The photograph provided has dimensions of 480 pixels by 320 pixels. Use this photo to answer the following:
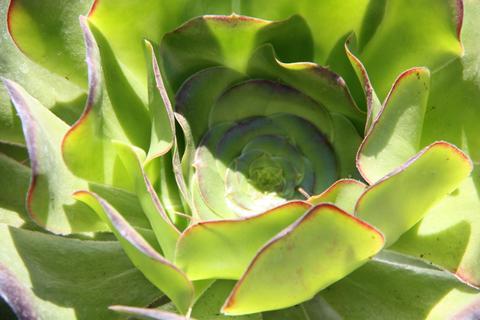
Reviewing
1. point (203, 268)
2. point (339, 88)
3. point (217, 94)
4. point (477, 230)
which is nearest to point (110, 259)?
point (203, 268)

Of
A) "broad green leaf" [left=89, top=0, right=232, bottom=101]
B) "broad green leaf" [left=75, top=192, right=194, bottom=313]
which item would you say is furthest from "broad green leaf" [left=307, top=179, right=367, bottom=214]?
"broad green leaf" [left=89, top=0, right=232, bottom=101]

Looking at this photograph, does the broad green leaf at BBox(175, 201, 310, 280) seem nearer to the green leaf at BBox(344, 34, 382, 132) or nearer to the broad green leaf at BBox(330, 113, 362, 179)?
the green leaf at BBox(344, 34, 382, 132)

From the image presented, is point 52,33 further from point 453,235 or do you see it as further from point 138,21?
point 453,235

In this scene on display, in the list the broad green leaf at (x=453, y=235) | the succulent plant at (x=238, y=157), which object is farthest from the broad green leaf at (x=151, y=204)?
the broad green leaf at (x=453, y=235)

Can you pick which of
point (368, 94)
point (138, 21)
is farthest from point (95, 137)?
point (368, 94)

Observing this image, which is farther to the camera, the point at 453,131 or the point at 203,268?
the point at 453,131

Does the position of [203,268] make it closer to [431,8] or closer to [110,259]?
[110,259]
